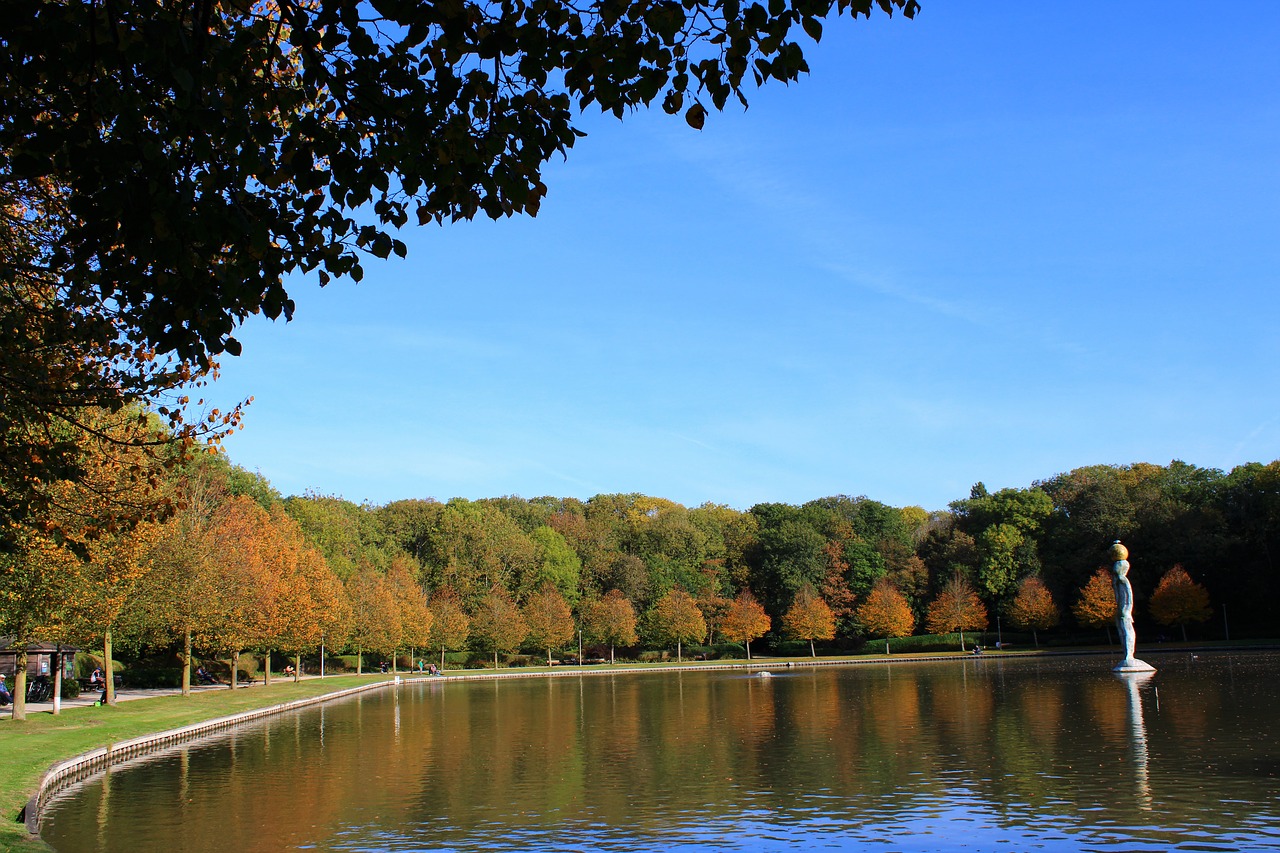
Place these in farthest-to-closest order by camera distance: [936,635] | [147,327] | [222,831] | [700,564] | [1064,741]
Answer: [700,564], [936,635], [1064,741], [222,831], [147,327]

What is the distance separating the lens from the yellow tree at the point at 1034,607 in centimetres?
7538

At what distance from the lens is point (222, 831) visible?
17281 mm

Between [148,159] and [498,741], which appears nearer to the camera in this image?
[148,159]

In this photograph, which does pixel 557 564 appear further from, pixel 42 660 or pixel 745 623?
pixel 42 660

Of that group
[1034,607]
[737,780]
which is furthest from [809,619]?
[737,780]

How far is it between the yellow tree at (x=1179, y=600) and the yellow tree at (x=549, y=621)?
4272 cm

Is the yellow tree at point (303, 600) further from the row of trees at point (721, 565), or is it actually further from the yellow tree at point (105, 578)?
the yellow tree at point (105, 578)

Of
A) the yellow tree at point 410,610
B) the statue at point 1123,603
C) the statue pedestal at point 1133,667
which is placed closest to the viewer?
the statue pedestal at point 1133,667

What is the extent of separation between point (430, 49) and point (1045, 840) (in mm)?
13900

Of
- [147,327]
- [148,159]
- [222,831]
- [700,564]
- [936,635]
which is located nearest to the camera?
[148,159]

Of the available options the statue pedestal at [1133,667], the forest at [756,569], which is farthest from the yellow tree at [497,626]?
Result: the statue pedestal at [1133,667]

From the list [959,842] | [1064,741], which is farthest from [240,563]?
[959,842]

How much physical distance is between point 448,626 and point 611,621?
1346 cm

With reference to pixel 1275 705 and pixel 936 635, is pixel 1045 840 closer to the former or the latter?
pixel 1275 705
